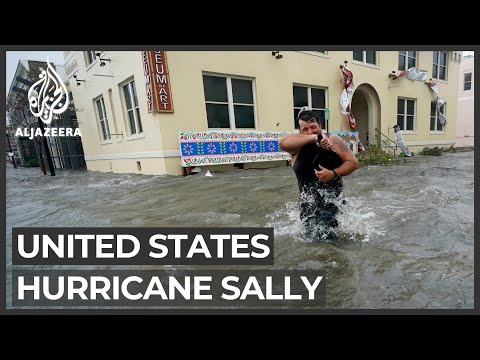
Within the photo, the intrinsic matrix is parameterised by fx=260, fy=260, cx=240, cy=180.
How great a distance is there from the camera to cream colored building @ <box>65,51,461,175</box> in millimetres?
7531

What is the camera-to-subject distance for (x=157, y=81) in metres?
7.04

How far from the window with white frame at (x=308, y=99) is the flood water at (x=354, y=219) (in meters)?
3.96

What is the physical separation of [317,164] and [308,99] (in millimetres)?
8866

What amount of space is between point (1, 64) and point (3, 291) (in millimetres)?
1597

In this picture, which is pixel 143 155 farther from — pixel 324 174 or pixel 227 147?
pixel 324 174

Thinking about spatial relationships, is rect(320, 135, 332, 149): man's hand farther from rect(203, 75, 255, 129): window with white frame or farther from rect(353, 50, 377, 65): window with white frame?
rect(353, 50, 377, 65): window with white frame

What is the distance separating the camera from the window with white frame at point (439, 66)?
14.1m

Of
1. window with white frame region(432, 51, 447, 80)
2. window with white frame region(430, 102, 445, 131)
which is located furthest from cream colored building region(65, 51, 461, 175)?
window with white frame region(432, 51, 447, 80)

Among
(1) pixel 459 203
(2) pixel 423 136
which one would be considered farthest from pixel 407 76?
(1) pixel 459 203

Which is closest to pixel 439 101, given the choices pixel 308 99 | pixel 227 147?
pixel 308 99

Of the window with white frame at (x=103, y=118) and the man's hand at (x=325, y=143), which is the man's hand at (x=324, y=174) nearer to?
the man's hand at (x=325, y=143)

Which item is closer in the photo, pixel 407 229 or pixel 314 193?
pixel 314 193

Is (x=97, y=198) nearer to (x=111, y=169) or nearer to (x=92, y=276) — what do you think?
(x=92, y=276)

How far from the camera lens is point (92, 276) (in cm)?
194
